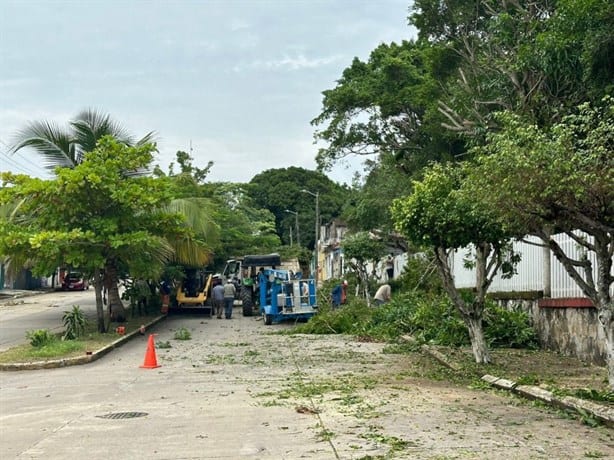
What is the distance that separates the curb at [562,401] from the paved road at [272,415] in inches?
11.1

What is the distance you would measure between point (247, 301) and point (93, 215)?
12.1 metres

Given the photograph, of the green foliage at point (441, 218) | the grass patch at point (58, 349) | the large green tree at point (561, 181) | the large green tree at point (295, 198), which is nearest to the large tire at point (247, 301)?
the grass patch at point (58, 349)

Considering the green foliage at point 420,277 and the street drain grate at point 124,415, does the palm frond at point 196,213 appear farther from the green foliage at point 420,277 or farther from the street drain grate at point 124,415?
the street drain grate at point 124,415

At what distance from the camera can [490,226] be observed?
12.5m

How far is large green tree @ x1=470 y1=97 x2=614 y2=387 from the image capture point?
27.4 feet

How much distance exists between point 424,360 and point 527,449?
→ 8343mm

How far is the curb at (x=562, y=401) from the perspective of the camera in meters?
8.59

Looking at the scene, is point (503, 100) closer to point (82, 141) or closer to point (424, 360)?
point (424, 360)

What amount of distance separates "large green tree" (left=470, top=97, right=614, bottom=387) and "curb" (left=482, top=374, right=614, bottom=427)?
79cm

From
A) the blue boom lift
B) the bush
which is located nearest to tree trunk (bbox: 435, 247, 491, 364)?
the bush

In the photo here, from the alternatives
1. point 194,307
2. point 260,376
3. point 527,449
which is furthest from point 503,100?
point 194,307

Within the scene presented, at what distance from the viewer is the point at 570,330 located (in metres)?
14.6

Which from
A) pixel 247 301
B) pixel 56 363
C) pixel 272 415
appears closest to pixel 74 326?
pixel 56 363

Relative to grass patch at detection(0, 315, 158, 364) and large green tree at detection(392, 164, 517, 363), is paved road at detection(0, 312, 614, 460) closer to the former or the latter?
grass patch at detection(0, 315, 158, 364)
